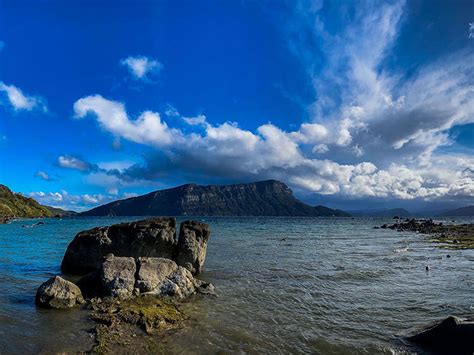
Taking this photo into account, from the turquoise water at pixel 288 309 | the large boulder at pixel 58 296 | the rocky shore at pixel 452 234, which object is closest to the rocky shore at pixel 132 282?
the large boulder at pixel 58 296

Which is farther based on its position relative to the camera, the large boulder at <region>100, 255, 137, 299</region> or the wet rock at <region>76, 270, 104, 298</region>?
the wet rock at <region>76, 270, 104, 298</region>

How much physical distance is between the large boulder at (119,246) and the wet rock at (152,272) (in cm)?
668

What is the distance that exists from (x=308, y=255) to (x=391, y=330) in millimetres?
26252

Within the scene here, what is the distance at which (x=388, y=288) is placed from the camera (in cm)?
2419

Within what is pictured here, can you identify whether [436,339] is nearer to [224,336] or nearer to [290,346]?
[290,346]

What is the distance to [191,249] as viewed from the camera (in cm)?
2811

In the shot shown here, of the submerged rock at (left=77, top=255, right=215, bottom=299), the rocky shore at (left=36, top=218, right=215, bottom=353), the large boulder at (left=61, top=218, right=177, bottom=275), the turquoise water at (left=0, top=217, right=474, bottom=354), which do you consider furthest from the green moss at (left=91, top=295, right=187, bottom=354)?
the large boulder at (left=61, top=218, right=177, bottom=275)

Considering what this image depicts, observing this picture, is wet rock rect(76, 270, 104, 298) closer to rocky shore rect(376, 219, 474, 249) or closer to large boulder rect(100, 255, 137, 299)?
large boulder rect(100, 255, 137, 299)

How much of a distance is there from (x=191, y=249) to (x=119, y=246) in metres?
6.04

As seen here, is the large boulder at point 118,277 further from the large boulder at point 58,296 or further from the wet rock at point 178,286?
the wet rock at point 178,286

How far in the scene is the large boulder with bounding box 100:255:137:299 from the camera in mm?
18814

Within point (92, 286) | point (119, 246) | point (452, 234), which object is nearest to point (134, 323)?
point (92, 286)

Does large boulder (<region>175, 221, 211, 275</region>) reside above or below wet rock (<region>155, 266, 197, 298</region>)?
above

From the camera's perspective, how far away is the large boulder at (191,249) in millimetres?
27953
